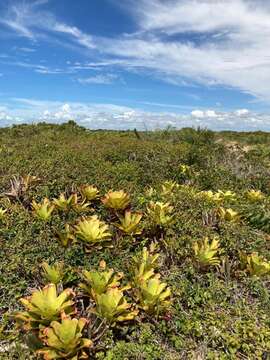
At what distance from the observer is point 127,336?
3119 millimetres

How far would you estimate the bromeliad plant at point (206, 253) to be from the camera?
393 cm

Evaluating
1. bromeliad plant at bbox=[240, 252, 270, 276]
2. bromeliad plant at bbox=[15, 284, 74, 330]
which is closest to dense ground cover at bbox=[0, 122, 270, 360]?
→ bromeliad plant at bbox=[240, 252, 270, 276]

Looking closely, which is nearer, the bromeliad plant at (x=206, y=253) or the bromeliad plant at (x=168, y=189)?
the bromeliad plant at (x=206, y=253)

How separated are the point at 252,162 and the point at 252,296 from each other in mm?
7723

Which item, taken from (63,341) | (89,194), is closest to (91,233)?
(89,194)

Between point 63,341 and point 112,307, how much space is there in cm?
49

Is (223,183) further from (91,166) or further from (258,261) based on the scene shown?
(258,261)

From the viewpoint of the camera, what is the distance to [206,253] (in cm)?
396

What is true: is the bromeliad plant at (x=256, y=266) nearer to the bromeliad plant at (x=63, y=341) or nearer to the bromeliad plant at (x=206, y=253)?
the bromeliad plant at (x=206, y=253)

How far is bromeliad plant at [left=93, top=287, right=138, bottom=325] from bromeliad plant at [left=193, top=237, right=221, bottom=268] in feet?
3.42

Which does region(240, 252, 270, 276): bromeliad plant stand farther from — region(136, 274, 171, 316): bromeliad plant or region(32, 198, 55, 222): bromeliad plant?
region(32, 198, 55, 222): bromeliad plant

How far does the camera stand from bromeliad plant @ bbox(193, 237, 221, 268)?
3.93 m

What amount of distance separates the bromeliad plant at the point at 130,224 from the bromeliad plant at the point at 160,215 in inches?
8.3

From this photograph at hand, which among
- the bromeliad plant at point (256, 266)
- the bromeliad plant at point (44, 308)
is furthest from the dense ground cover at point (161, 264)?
the bromeliad plant at point (44, 308)
